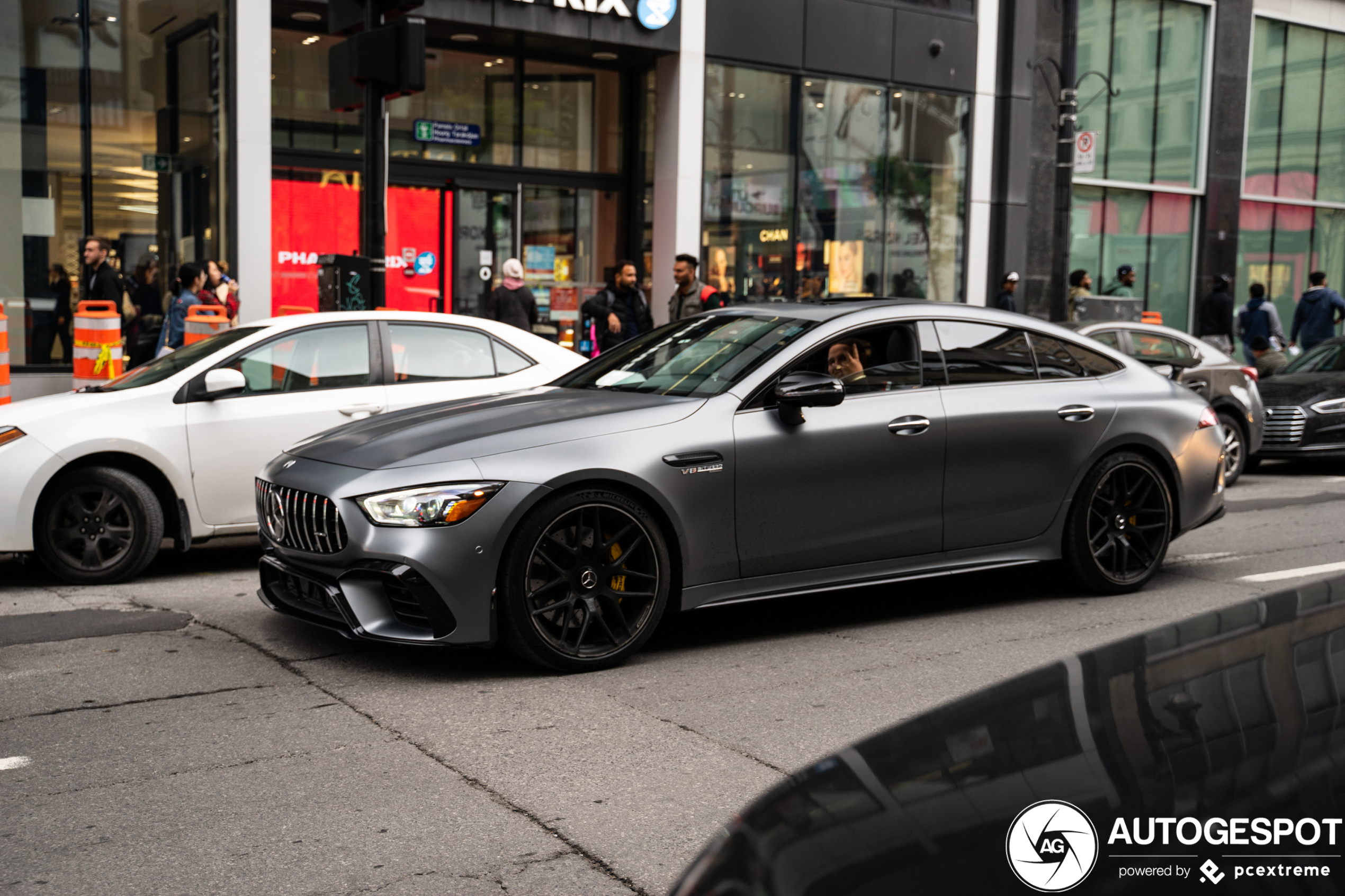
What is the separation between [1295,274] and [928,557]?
24.4 meters

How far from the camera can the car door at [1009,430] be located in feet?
20.5

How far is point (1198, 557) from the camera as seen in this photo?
828 centimetres

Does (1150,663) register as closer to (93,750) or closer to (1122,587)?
(93,750)

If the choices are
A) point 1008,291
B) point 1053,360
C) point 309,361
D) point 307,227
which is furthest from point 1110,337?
point 307,227

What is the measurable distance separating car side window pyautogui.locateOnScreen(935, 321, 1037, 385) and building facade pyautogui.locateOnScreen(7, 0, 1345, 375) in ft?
30.9

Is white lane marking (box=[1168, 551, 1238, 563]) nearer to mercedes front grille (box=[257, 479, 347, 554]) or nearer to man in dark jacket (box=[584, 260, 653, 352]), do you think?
mercedes front grille (box=[257, 479, 347, 554])

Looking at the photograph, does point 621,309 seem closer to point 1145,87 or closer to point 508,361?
point 508,361

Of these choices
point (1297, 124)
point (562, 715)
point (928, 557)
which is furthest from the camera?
point (1297, 124)

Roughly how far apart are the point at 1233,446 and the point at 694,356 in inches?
305

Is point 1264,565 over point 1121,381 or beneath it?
beneath

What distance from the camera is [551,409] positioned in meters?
5.67

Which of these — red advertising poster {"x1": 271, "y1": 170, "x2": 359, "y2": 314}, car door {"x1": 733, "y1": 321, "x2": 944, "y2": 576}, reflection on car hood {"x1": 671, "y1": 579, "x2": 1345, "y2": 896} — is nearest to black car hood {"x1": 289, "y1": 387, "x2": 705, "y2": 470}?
car door {"x1": 733, "y1": 321, "x2": 944, "y2": 576}

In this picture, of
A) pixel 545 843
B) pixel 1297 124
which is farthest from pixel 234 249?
pixel 1297 124

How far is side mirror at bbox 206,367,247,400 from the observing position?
23.8 feet
